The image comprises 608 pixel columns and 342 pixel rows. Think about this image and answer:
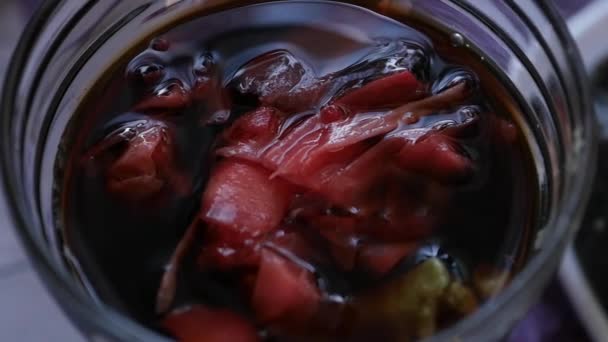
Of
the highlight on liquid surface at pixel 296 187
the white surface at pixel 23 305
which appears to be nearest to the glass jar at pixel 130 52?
the highlight on liquid surface at pixel 296 187

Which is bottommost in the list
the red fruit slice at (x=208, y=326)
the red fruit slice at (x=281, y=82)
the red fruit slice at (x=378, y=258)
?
the red fruit slice at (x=208, y=326)

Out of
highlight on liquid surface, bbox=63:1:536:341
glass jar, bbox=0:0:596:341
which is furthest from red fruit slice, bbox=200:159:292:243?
glass jar, bbox=0:0:596:341

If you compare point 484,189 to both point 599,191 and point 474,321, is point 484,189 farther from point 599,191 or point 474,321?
point 599,191

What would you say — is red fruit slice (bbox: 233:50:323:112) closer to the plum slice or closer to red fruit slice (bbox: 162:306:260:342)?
the plum slice

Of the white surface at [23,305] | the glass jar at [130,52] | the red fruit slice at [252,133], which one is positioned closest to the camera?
the glass jar at [130,52]

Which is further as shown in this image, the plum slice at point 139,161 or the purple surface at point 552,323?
the purple surface at point 552,323

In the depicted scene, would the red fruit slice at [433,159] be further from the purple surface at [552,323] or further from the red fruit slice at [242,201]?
the purple surface at [552,323]

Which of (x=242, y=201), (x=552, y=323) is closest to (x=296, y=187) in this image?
(x=242, y=201)

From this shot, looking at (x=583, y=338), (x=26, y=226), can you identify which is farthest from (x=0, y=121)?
(x=583, y=338)

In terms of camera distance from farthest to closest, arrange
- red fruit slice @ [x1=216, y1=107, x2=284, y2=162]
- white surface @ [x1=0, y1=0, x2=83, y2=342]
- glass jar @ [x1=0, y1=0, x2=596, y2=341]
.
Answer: white surface @ [x1=0, y1=0, x2=83, y2=342] → red fruit slice @ [x1=216, y1=107, x2=284, y2=162] → glass jar @ [x1=0, y1=0, x2=596, y2=341]
